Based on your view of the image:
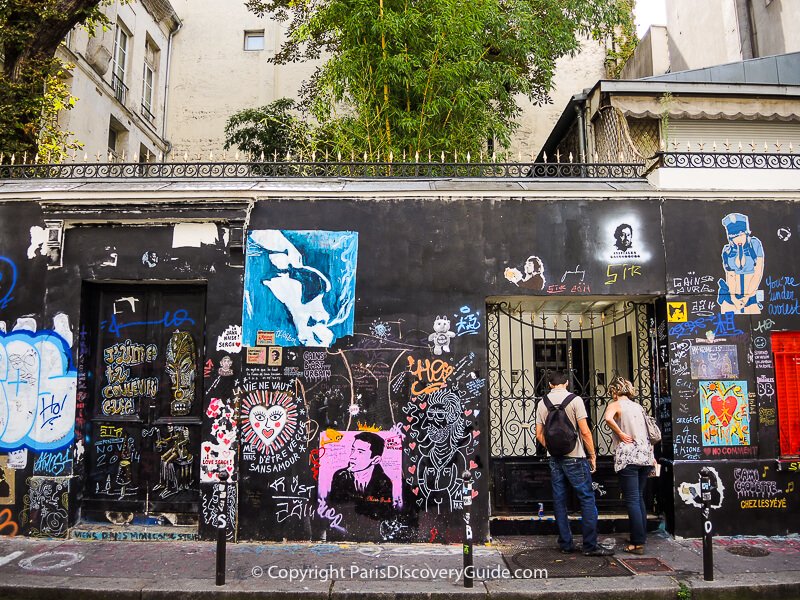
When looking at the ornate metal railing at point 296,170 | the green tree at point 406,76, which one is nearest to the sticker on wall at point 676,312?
the ornate metal railing at point 296,170

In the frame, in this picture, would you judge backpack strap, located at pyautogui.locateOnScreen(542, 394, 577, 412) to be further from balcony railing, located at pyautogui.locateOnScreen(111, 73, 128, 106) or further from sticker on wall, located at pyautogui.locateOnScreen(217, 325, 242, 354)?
balcony railing, located at pyautogui.locateOnScreen(111, 73, 128, 106)

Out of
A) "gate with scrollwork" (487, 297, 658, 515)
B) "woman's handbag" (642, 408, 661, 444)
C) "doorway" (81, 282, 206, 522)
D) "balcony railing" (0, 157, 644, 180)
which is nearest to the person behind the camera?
"woman's handbag" (642, 408, 661, 444)

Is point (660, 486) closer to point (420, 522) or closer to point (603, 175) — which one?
point (420, 522)

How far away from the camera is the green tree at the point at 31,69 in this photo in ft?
32.6

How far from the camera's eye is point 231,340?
6.76 metres

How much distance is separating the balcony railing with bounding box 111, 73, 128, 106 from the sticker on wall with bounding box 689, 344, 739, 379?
16937mm

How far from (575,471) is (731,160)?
4.42 metres

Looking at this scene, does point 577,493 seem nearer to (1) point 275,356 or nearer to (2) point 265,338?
(1) point 275,356

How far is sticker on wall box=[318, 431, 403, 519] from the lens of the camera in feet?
21.4

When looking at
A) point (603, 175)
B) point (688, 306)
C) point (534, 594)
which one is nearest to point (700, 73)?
point (603, 175)

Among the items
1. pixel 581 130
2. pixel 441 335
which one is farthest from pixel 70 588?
pixel 581 130

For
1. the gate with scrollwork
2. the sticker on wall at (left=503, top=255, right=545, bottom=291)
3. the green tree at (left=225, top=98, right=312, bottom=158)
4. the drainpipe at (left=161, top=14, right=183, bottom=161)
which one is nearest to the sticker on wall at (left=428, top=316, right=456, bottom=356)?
the gate with scrollwork

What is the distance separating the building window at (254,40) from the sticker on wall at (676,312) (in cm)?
1827

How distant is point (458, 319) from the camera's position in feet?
22.2
